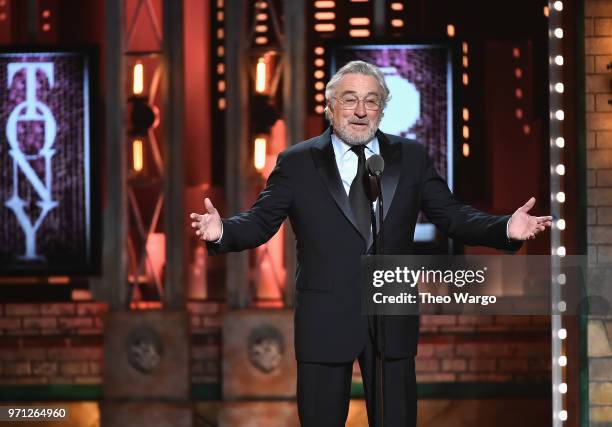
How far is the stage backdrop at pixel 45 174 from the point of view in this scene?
6.45 m

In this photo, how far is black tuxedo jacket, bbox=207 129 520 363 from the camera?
3.55 metres

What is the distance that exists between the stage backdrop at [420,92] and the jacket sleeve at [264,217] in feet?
8.79

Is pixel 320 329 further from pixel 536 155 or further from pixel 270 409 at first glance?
pixel 536 155

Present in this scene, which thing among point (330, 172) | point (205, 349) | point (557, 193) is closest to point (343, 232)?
point (330, 172)

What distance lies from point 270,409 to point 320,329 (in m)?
3.00

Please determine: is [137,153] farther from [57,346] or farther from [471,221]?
[471,221]

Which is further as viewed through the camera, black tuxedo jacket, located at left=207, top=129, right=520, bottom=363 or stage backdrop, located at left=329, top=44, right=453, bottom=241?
stage backdrop, located at left=329, top=44, right=453, bottom=241

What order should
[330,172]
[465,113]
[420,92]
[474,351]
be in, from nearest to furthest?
[330,172] < [420,92] < [465,113] < [474,351]

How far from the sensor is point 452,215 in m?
3.70

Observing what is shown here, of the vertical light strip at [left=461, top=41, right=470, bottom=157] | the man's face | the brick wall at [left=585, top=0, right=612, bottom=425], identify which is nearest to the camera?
the man's face

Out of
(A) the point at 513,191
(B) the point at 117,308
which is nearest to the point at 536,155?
(A) the point at 513,191

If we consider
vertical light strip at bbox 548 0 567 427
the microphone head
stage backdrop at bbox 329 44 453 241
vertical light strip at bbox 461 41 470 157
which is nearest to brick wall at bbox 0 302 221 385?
stage backdrop at bbox 329 44 453 241

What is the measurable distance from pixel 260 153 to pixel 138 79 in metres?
0.88

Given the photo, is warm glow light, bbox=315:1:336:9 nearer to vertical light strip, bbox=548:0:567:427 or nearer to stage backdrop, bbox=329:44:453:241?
stage backdrop, bbox=329:44:453:241
